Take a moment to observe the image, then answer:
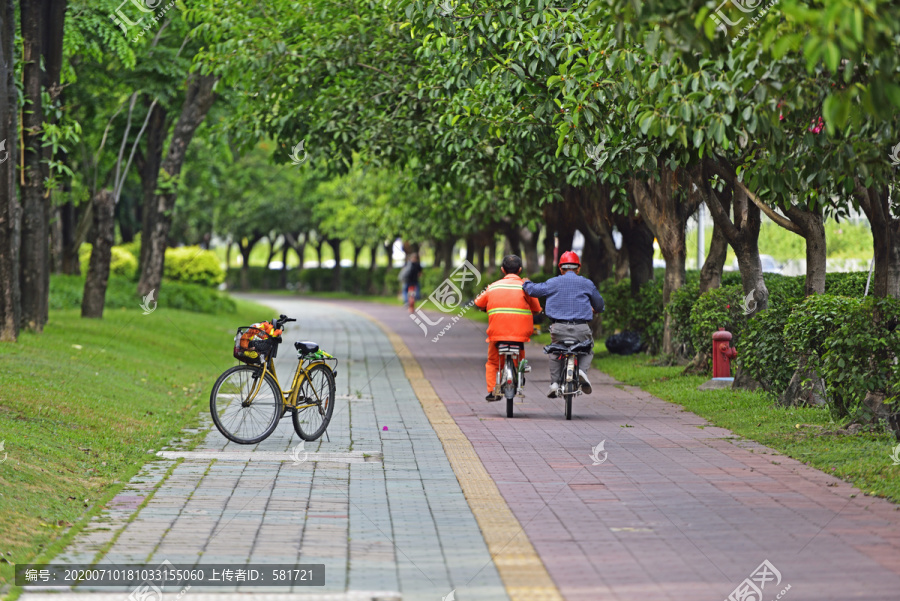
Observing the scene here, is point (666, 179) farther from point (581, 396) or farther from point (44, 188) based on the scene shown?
point (44, 188)

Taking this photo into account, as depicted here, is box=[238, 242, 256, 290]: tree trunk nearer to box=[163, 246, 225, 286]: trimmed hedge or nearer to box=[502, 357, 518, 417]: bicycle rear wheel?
box=[163, 246, 225, 286]: trimmed hedge

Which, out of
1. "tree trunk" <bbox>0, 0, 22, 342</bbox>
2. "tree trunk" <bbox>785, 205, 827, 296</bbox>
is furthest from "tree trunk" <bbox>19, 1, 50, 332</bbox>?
"tree trunk" <bbox>785, 205, 827, 296</bbox>

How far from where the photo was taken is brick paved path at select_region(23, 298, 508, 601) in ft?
19.5

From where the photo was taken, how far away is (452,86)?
15359 millimetres

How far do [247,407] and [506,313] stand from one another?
3286 mm

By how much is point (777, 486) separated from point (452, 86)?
8.51 metres

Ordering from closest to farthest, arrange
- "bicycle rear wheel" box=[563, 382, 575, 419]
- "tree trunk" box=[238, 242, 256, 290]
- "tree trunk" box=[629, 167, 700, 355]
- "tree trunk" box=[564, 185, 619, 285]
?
"bicycle rear wheel" box=[563, 382, 575, 419], "tree trunk" box=[629, 167, 700, 355], "tree trunk" box=[564, 185, 619, 285], "tree trunk" box=[238, 242, 256, 290]

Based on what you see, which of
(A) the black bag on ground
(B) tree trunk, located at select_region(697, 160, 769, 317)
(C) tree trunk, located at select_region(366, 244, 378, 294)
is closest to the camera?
(B) tree trunk, located at select_region(697, 160, 769, 317)

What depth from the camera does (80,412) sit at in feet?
36.6

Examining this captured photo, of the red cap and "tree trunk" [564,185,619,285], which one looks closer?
the red cap

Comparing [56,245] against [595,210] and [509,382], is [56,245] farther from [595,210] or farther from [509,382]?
[509,382]

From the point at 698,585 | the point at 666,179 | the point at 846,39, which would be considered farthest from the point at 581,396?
the point at 846,39

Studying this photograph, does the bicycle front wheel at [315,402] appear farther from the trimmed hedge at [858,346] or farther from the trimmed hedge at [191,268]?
the trimmed hedge at [191,268]

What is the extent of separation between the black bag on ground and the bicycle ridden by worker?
25.2ft
